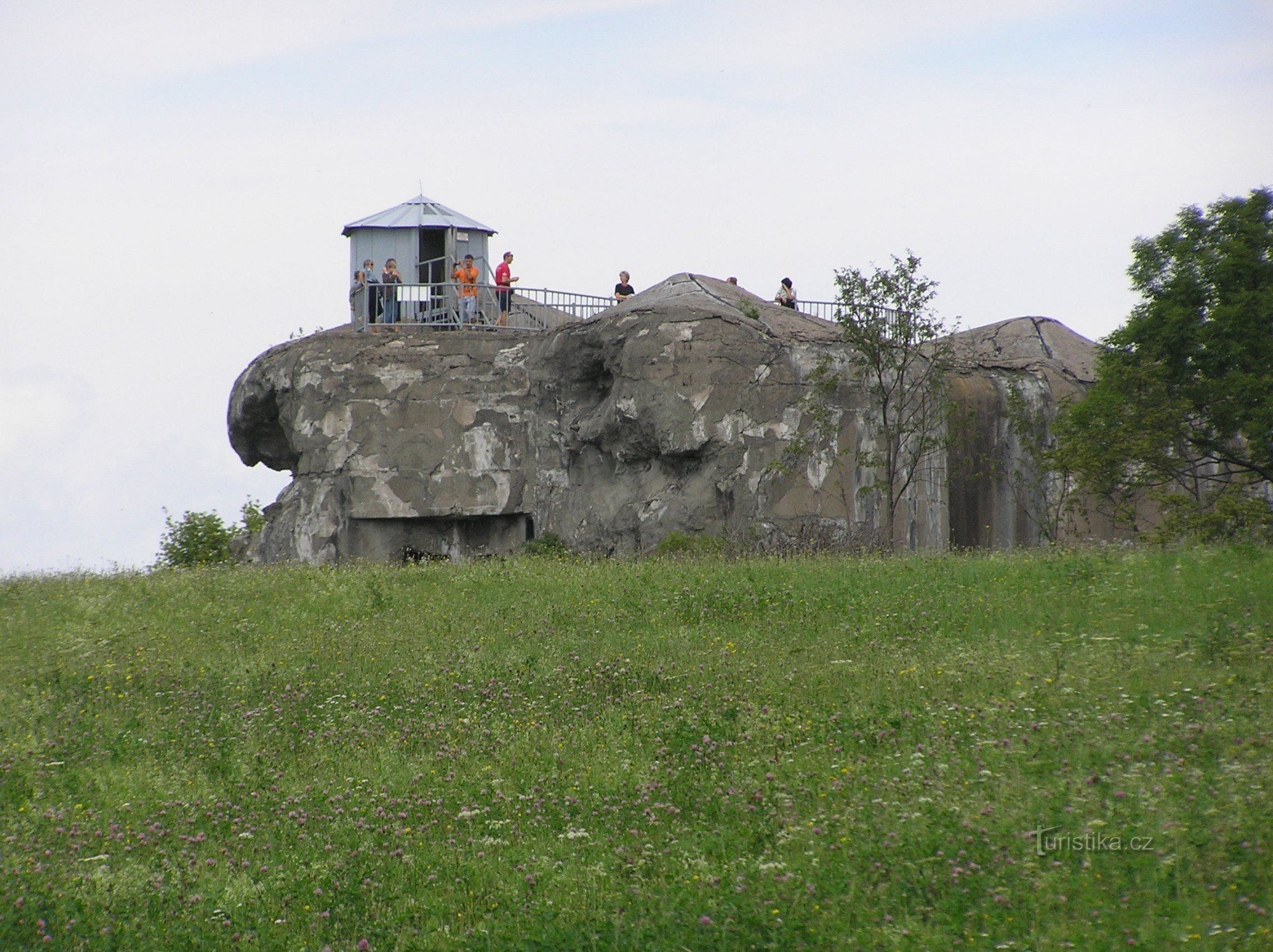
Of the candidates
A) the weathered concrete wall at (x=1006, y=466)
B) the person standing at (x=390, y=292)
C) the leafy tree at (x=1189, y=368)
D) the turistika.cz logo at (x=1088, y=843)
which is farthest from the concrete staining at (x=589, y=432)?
the turistika.cz logo at (x=1088, y=843)

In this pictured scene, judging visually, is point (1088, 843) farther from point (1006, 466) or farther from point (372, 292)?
point (372, 292)

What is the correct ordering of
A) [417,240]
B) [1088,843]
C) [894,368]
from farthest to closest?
[417,240], [894,368], [1088,843]

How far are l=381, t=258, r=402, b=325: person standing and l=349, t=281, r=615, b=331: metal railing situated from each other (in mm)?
14

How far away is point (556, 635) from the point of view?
1515cm

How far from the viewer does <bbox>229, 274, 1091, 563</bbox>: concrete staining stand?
2647cm

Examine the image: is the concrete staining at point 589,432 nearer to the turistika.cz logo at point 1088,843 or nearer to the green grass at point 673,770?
the green grass at point 673,770

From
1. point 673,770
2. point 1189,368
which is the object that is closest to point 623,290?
point 1189,368

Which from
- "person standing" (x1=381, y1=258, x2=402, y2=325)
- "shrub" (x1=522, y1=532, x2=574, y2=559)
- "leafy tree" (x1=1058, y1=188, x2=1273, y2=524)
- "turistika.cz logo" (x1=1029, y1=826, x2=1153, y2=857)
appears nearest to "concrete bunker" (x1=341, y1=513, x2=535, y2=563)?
"shrub" (x1=522, y1=532, x2=574, y2=559)

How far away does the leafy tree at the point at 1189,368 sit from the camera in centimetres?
2595

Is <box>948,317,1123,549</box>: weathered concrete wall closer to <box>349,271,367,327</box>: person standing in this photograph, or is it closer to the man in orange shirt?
the man in orange shirt

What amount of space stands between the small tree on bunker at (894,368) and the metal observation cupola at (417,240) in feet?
34.5

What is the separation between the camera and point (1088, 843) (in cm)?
763

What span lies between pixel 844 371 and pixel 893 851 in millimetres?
19982

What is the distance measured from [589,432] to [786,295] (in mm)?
6438
